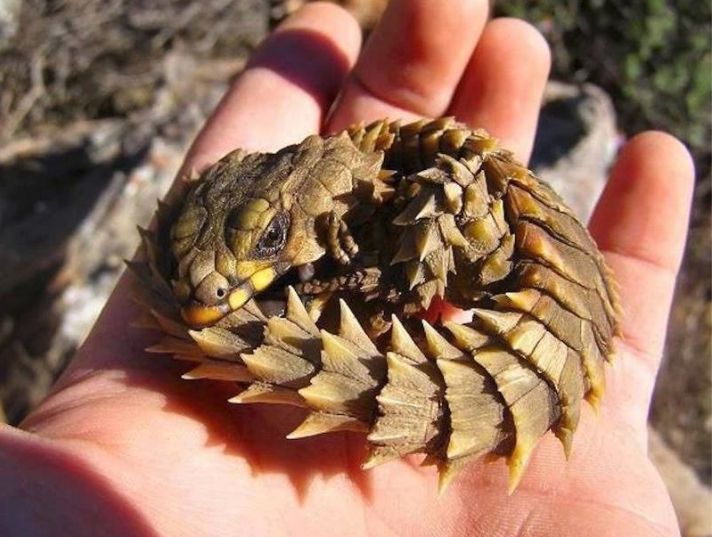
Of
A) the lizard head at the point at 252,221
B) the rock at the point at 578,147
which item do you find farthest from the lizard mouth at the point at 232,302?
the rock at the point at 578,147

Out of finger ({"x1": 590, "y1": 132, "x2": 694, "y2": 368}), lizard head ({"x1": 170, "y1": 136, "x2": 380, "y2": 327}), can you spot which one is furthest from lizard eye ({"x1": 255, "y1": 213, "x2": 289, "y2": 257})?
finger ({"x1": 590, "y1": 132, "x2": 694, "y2": 368})

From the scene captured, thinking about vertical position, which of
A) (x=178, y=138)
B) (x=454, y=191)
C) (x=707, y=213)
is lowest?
(x=707, y=213)

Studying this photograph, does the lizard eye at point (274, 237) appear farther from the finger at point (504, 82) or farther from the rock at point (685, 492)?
the rock at point (685, 492)

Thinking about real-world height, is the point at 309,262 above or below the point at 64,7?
above

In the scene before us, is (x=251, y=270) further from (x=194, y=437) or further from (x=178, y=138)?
(x=178, y=138)

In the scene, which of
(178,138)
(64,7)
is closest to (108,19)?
(64,7)

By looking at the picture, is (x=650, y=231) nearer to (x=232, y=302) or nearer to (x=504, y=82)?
(x=504, y=82)

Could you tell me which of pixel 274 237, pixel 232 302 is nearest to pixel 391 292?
pixel 274 237

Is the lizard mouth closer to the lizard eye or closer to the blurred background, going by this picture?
the lizard eye
